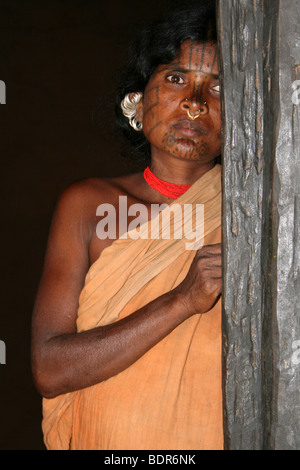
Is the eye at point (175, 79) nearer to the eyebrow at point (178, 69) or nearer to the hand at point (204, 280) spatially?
the eyebrow at point (178, 69)

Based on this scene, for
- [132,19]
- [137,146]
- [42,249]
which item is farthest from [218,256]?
[132,19]

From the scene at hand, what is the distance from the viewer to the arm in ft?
4.44

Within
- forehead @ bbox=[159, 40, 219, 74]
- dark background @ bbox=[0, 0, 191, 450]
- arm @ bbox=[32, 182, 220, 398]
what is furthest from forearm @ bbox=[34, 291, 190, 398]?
dark background @ bbox=[0, 0, 191, 450]

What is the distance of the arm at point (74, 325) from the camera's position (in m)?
1.35

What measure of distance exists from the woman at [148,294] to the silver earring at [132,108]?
0.05ft

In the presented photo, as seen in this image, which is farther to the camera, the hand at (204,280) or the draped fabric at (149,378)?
the draped fabric at (149,378)

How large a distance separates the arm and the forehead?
395mm

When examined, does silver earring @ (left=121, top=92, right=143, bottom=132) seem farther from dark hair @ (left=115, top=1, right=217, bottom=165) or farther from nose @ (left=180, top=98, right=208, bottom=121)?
nose @ (left=180, top=98, right=208, bottom=121)

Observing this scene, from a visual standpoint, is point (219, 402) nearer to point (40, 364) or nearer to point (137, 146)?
point (40, 364)

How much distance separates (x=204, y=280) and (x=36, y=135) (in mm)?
2148

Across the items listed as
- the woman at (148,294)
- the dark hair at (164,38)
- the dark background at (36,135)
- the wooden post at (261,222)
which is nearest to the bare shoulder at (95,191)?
the woman at (148,294)

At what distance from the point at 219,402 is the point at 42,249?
6.46 feet

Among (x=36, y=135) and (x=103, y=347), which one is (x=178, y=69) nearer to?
(x=103, y=347)

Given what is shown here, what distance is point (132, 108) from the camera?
1.78 m
